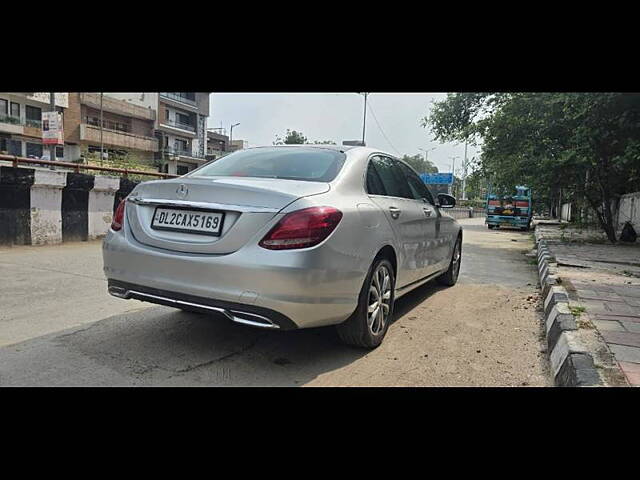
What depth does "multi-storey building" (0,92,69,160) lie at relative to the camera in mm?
34156

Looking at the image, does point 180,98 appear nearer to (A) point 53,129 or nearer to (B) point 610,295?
(A) point 53,129

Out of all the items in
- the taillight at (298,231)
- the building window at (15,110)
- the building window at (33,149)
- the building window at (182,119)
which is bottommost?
the taillight at (298,231)

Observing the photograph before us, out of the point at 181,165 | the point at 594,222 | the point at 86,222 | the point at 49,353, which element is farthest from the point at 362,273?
the point at 181,165

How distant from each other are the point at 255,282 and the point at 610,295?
13.4 ft

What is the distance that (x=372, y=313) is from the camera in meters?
3.44

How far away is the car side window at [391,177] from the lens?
3.98m

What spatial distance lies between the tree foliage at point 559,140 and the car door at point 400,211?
6908 mm

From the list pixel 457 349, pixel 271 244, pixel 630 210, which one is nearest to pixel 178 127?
pixel 630 210

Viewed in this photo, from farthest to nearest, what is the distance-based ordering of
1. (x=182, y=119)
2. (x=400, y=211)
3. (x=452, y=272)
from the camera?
1. (x=182, y=119)
2. (x=452, y=272)
3. (x=400, y=211)

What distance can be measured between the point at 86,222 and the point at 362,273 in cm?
782

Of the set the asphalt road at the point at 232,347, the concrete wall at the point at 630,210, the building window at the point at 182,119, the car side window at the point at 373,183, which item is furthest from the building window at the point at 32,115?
the car side window at the point at 373,183

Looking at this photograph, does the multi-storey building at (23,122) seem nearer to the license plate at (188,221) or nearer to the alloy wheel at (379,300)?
the license plate at (188,221)

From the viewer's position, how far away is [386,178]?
408 cm
